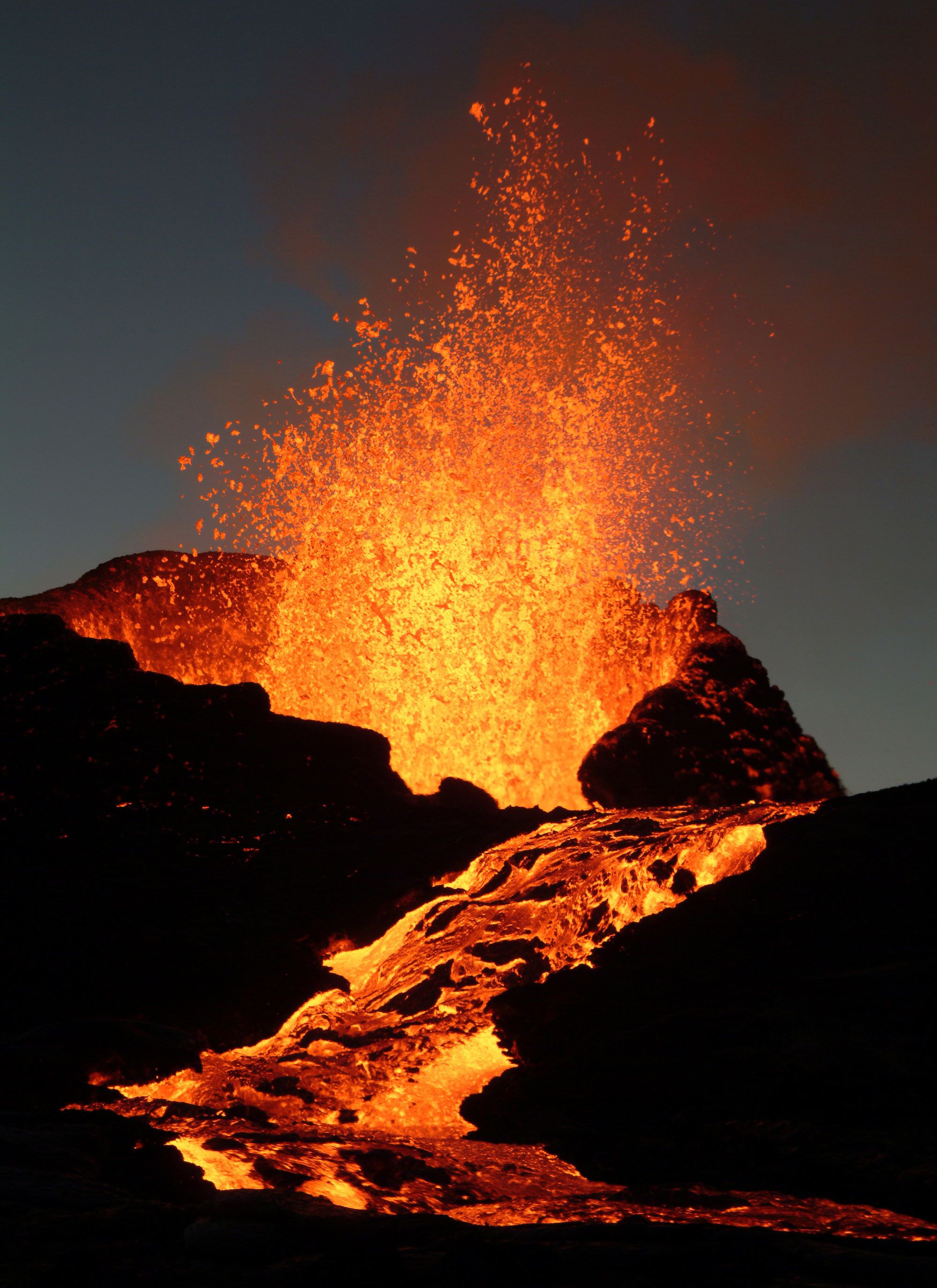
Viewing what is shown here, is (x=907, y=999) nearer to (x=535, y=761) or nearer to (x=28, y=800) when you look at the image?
(x=28, y=800)

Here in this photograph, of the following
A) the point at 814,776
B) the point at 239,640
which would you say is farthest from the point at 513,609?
the point at 814,776

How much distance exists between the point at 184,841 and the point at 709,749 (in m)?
10.5

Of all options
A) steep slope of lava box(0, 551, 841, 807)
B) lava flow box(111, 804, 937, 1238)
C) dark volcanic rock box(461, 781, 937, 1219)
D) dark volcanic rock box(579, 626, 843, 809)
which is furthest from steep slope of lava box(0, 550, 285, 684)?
dark volcanic rock box(461, 781, 937, 1219)

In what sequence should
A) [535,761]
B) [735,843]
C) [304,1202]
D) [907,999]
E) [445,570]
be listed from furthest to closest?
[445,570] → [535,761] → [735,843] → [907,999] → [304,1202]

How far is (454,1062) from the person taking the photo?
340 inches

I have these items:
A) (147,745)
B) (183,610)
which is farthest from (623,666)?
(147,745)

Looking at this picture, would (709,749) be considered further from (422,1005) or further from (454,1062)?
(454,1062)

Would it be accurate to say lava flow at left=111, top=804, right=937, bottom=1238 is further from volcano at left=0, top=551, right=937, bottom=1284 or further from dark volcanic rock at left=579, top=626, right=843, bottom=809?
dark volcanic rock at left=579, top=626, right=843, bottom=809

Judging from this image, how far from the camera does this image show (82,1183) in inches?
199

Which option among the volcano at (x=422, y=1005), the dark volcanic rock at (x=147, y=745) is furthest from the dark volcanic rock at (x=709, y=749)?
the dark volcanic rock at (x=147, y=745)

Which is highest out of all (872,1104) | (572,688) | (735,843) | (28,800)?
(572,688)

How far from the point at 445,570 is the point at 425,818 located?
1173 centimetres

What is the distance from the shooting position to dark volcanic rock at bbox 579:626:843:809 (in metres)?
18.9

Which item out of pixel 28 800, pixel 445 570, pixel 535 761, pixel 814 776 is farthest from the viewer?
pixel 445 570
